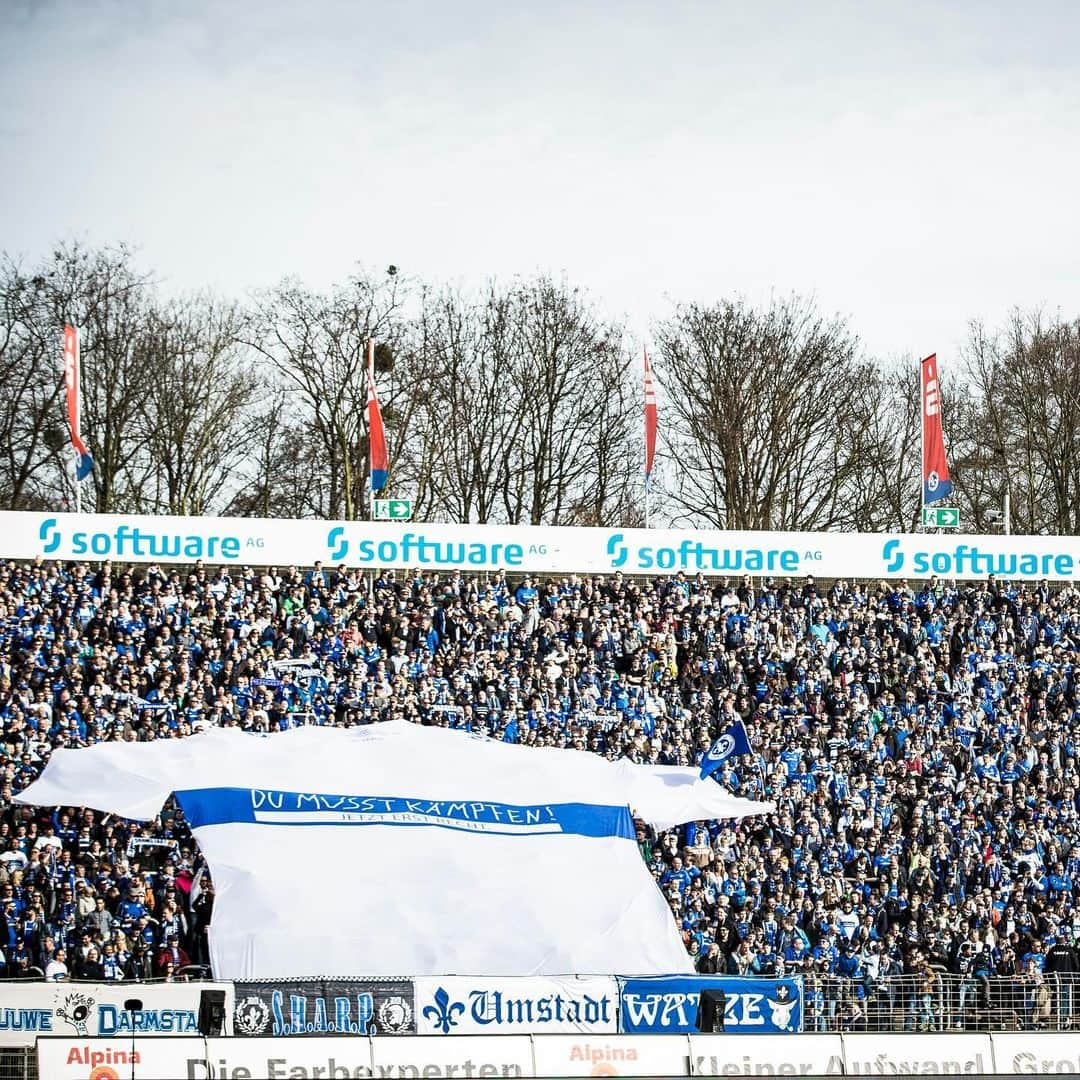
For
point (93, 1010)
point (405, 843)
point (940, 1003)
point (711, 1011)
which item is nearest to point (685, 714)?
point (405, 843)

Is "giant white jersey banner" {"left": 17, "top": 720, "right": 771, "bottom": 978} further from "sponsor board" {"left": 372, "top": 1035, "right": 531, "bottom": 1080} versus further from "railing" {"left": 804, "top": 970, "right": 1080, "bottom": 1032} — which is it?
"sponsor board" {"left": 372, "top": 1035, "right": 531, "bottom": 1080}

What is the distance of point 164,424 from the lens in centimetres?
5362

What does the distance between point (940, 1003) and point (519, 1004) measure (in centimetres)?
689

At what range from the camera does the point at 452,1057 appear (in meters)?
16.6

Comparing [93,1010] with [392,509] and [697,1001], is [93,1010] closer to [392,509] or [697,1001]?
[697,1001]

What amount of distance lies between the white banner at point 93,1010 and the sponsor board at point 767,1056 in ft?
18.1

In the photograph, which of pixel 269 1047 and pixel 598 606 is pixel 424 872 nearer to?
pixel 269 1047

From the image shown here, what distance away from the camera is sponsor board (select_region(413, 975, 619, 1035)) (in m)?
20.0

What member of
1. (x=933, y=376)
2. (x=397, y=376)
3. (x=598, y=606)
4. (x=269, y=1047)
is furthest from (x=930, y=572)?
(x=269, y=1047)

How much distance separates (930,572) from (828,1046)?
23050 millimetres

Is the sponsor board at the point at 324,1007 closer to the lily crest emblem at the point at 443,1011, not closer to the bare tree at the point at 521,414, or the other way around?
the lily crest emblem at the point at 443,1011

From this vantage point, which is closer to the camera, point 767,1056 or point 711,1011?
point 767,1056

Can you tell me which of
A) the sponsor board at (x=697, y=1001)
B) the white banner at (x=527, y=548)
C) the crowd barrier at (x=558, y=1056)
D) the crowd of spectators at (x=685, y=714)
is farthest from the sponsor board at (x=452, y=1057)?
the white banner at (x=527, y=548)

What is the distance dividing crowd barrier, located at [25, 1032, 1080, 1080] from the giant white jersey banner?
5782mm
